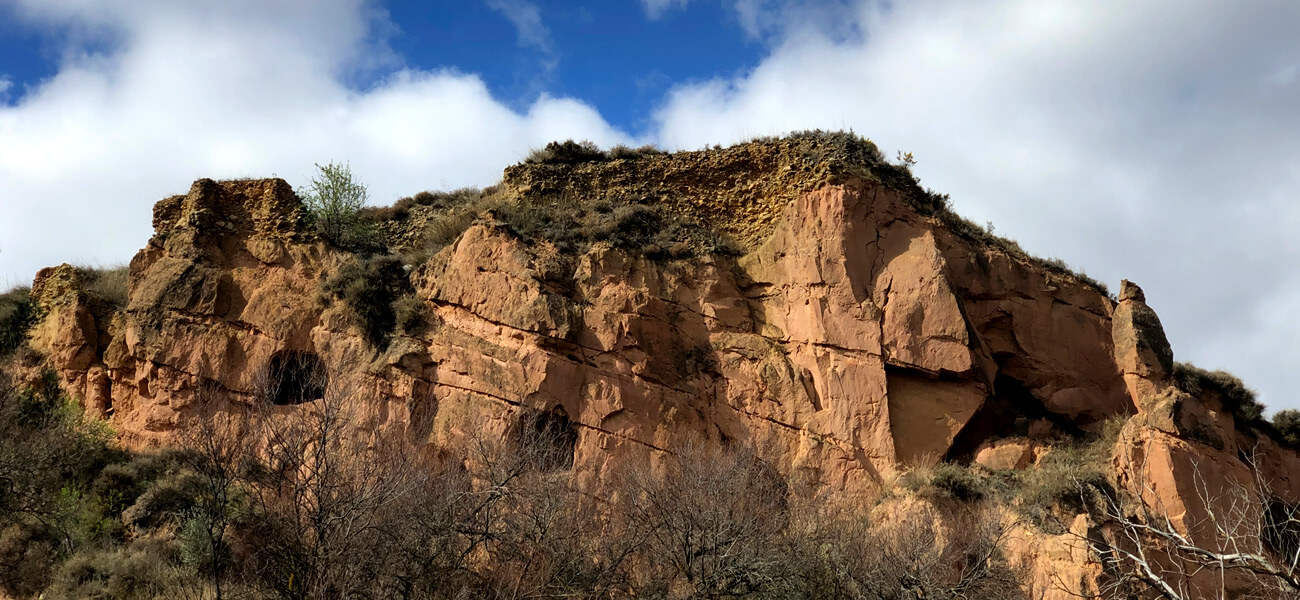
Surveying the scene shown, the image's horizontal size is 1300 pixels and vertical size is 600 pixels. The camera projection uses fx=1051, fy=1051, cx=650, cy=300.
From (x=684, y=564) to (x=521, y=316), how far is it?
5.80 m

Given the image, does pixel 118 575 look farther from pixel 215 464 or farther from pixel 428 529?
pixel 428 529

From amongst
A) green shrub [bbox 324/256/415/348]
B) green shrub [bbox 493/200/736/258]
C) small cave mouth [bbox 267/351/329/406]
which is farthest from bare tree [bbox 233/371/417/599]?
green shrub [bbox 493/200/736/258]

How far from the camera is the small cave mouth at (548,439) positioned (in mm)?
17047

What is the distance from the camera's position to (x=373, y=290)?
20.1 meters

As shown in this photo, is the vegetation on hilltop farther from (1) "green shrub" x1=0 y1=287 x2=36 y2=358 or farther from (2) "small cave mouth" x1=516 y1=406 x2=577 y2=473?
(1) "green shrub" x1=0 y1=287 x2=36 y2=358

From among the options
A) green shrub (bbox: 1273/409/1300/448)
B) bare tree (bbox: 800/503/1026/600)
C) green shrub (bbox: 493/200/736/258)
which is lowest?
bare tree (bbox: 800/503/1026/600)

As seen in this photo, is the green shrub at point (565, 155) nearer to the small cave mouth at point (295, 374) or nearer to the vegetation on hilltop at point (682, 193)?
the vegetation on hilltop at point (682, 193)

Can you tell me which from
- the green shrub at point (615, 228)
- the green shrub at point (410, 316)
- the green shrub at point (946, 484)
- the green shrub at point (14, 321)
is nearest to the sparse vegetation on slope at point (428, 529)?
the green shrub at point (946, 484)

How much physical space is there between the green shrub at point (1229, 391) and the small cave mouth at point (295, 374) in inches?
640

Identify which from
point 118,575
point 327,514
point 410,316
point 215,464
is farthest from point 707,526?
point 118,575

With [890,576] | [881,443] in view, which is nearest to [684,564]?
[890,576]

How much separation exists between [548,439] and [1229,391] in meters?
13.4

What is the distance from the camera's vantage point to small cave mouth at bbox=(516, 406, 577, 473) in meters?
17.0

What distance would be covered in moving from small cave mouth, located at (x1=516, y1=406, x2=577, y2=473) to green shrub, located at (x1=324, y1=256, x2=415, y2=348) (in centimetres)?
344
